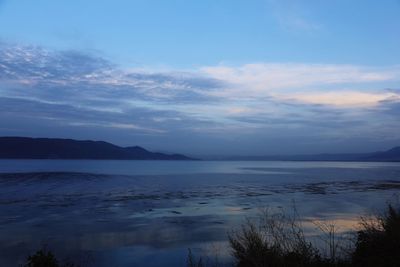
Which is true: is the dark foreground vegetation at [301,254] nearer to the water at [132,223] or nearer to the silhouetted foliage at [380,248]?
the silhouetted foliage at [380,248]

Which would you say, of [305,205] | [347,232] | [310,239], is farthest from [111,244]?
[305,205]

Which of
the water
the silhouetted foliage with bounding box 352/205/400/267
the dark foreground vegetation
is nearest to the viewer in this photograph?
the dark foreground vegetation

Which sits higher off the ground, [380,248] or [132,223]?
[380,248]

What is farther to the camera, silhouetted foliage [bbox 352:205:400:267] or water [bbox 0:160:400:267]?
water [bbox 0:160:400:267]

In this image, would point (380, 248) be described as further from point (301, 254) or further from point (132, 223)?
point (132, 223)

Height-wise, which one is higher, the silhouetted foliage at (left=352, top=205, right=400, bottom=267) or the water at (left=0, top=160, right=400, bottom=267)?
the silhouetted foliage at (left=352, top=205, right=400, bottom=267)

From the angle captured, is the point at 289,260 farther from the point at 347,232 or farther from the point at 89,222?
the point at 89,222

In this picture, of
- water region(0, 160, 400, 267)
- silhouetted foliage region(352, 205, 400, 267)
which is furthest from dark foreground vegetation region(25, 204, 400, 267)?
water region(0, 160, 400, 267)

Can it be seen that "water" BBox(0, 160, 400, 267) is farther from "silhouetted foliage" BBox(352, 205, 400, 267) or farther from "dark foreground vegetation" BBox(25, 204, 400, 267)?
"silhouetted foliage" BBox(352, 205, 400, 267)

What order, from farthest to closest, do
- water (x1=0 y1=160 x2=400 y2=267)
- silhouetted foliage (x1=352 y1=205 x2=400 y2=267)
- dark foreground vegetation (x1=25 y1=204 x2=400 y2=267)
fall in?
water (x1=0 y1=160 x2=400 y2=267)
silhouetted foliage (x1=352 y1=205 x2=400 y2=267)
dark foreground vegetation (x1=25 y1=204 x2=400 y2=267)

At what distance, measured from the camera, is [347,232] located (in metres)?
17.5

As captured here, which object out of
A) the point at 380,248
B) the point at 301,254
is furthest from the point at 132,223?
the point at 380,248

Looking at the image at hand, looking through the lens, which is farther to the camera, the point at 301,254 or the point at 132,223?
the point at 132,223

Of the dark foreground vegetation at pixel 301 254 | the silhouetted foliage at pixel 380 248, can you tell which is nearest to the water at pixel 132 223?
the dark foreground vegetation at pixel 301 254
